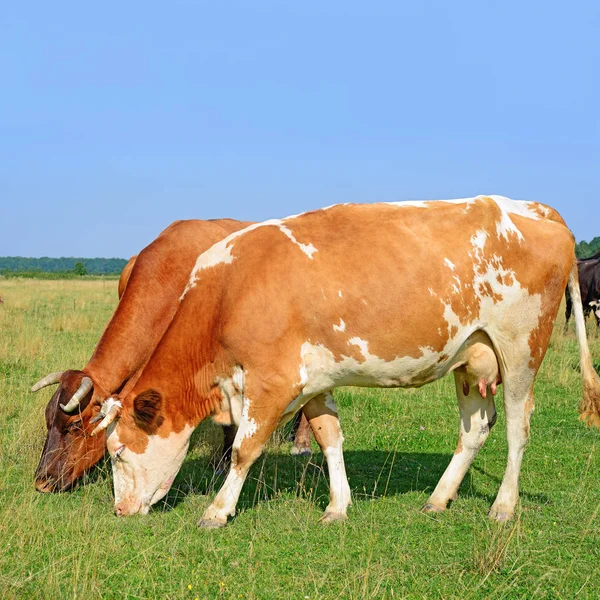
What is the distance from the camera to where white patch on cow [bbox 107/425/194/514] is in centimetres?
565

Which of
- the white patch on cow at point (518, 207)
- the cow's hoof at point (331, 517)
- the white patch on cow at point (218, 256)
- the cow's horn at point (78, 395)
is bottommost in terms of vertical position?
the cow's hoof at point (331, 517)

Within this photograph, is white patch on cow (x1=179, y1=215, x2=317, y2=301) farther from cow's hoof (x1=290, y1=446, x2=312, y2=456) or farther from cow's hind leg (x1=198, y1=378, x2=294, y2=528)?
cow's hoof (x1=290, y1=446, x2=312, y2=456)

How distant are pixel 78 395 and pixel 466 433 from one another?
3.25 m

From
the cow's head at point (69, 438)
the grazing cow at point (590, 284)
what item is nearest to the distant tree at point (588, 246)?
the grazing cow at point (590, 284)

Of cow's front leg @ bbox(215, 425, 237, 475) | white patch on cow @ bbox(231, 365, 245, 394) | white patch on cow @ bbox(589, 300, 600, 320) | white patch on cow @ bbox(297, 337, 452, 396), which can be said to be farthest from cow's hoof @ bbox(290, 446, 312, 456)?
white patch on cow @ bbox(589, 300, 600, 320)

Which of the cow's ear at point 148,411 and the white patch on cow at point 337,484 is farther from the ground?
the cow's ear at point 148,411

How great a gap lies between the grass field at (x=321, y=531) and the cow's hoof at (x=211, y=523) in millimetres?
69

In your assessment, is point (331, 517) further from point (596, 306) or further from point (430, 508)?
point (596, 306)

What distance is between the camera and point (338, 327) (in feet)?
17.7

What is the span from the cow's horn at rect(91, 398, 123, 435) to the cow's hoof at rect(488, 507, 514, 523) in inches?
118

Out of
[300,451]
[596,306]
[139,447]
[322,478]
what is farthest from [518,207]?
[596,306]

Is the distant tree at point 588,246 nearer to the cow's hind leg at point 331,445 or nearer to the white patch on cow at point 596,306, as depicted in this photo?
the white patch on cow at point 596,306

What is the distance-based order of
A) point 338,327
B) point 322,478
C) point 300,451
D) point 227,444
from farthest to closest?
point 300,451, point 227,444, point 322,478, point 338,327

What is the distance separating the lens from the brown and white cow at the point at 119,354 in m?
6.20
